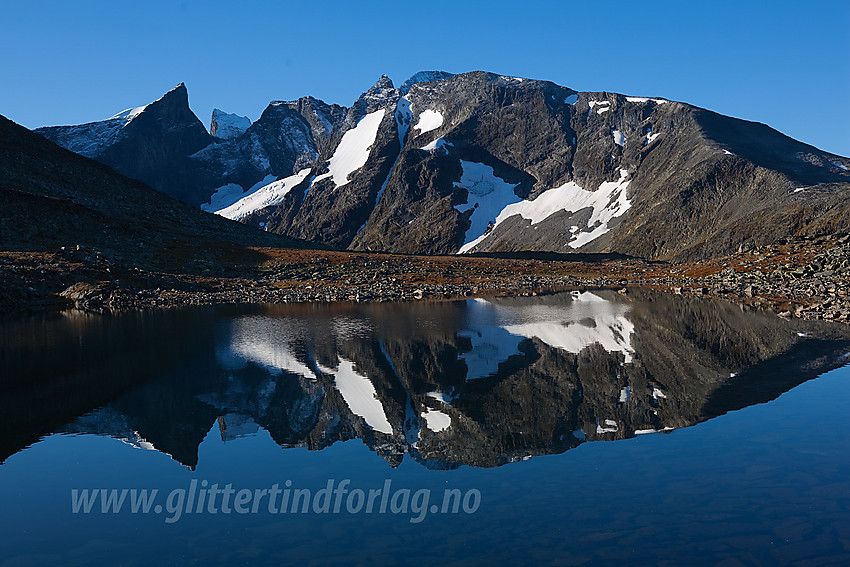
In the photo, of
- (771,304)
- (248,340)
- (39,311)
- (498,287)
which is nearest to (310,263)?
(498,287)

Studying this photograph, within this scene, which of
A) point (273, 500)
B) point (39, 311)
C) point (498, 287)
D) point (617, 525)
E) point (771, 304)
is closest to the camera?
point (617, 525)

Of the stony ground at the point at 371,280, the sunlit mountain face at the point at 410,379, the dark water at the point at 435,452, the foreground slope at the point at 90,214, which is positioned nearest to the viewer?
the dark water at the point at 435,452

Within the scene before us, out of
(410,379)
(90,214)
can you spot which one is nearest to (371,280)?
(90,214)

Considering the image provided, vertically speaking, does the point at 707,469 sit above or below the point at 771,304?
below

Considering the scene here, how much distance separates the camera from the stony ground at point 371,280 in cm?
7756

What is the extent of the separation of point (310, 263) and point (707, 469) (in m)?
103

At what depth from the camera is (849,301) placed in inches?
2394

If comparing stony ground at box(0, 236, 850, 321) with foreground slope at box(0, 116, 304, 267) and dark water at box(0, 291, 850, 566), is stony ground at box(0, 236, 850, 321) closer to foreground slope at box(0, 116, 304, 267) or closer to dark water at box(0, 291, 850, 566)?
foreground slope at box(0, 116, 304, 267)

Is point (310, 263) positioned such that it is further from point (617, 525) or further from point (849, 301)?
point (617, 525)

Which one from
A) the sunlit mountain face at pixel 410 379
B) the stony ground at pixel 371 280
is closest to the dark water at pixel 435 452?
the sunlit mountain face at pixel 410 379

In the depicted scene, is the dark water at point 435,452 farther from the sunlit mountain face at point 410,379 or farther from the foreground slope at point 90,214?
the foreground slope at point 90,214

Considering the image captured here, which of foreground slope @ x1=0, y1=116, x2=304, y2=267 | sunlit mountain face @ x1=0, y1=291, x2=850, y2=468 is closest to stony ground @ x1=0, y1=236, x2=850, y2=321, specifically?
foreground slope @ x1=0, y1=116, x2=304, y2=267

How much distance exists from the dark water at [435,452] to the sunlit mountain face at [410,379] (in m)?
0.20

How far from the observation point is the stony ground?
77.6 metres
